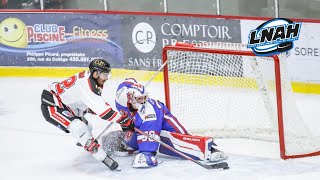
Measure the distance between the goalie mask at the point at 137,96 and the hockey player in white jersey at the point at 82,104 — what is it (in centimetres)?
17

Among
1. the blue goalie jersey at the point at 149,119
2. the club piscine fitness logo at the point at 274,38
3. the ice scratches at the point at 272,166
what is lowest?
the ice scratches at the point at 272,166

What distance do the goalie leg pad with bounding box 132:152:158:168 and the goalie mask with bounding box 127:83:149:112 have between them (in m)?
0.39

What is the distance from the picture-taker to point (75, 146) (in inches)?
326

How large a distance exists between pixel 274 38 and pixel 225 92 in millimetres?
913

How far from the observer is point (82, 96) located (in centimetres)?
727

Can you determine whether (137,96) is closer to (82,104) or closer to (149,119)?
(149,119)

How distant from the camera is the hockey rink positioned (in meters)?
7.12

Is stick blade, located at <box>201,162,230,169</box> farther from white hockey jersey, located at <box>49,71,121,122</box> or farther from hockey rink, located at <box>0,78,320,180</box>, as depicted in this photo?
white hockey jersey, located at <box>49,71,121,122</box>

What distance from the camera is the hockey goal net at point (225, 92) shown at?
7.79 m

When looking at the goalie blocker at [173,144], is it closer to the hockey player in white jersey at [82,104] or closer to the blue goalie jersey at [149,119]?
→ the blue goalie jersey at [149,119]

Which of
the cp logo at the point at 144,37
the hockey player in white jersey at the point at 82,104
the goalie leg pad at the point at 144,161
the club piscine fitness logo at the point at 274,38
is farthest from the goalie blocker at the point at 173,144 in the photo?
the cp logo at the point at 144,37

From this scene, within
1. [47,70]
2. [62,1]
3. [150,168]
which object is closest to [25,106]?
[47,70]

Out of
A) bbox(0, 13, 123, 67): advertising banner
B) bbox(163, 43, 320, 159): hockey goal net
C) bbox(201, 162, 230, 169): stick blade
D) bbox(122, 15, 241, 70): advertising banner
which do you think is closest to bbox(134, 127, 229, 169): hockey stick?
bbox(201, 162, 230, 169): stick blade

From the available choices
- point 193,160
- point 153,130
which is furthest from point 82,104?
point 193,160
